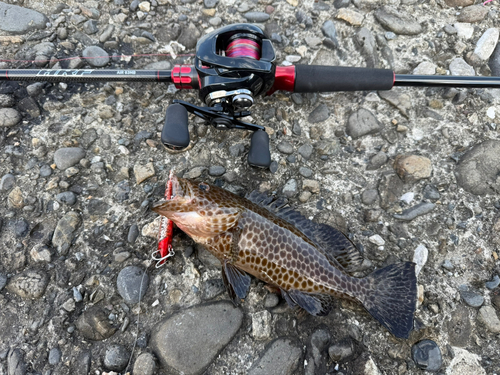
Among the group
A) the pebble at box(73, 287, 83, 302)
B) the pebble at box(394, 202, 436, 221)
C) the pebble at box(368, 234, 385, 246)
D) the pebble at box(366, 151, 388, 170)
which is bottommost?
the pebble at box(73, 287, 83, 302)

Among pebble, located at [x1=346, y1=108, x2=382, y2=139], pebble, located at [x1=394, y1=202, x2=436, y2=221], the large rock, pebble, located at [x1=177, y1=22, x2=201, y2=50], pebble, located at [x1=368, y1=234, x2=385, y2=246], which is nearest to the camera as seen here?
pebble, located at [x1=368, y1=234, x2=385, y2=246]

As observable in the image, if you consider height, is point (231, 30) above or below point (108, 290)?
above

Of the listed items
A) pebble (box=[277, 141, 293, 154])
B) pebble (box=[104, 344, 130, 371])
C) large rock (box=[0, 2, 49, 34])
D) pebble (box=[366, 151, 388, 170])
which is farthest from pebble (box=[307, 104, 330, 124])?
large rock (box=[0, 2, 49, 34])

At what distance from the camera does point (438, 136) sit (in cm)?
430

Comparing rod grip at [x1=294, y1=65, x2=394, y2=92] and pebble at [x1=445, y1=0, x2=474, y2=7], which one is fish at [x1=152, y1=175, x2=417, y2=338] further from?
pebble at [x1=445, y1=0, x2=474, y2=7]

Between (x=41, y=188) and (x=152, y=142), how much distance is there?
1391 millimetres

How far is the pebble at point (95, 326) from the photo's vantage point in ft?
10.7

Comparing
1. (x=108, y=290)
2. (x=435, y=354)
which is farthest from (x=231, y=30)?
(x=435, y=354)

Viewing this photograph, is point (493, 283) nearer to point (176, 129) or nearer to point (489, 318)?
point (489, 318)

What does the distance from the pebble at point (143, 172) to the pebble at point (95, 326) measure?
150cm

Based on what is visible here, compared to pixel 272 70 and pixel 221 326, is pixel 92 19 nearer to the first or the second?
pixel 272 70

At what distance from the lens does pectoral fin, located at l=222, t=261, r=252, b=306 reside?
3.25 metres

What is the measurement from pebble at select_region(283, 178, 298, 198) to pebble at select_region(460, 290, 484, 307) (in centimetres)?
210

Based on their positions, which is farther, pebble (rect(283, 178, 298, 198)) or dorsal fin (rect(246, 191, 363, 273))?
pebble (rect(283, 178, 298, 198))
